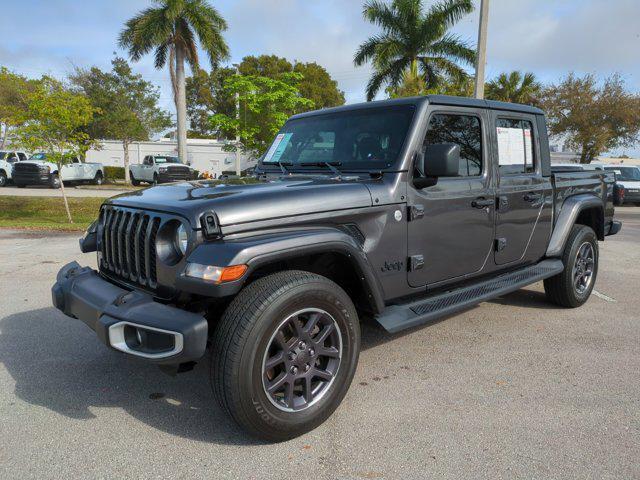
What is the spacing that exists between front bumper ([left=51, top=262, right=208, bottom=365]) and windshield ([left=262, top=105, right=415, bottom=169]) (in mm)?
1675

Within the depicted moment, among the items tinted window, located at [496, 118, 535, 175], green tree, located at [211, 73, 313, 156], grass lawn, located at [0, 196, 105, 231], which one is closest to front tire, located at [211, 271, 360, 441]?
tinted window, located at [496, 118, 535, 175]

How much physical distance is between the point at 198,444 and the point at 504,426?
67.7 inches

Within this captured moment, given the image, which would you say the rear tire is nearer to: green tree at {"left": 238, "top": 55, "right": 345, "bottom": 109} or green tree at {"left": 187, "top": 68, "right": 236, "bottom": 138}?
green tree at {"left": 238, "top": 55, "right": 345, "bottom": 109}

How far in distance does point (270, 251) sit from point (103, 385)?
1.72 meters

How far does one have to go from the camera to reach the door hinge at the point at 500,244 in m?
4.03

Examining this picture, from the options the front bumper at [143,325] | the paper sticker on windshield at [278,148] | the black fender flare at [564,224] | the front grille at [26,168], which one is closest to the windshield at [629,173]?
the black fender flare at [564,224]

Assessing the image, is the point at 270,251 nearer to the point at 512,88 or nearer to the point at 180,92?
the point at 180,92

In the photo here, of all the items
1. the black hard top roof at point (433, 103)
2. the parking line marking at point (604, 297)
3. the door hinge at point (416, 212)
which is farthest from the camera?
the parking line marking at point (604, 297)

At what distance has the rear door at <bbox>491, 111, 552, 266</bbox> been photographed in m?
4.06

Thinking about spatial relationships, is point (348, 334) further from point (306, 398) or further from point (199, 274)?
point (199, 274)

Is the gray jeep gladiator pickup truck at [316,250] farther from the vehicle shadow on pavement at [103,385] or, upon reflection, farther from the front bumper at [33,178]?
the front bumper at [33,178]

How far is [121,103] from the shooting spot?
105 feet

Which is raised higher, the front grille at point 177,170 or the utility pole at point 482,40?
the utility pole at point 482,40

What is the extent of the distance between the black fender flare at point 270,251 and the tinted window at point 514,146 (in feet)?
6.03
